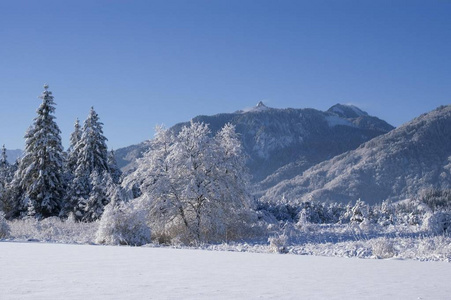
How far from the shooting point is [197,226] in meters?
20.4

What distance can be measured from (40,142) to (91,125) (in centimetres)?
796

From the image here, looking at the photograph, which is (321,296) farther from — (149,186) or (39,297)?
(149,186)

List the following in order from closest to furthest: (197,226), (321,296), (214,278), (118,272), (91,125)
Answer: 1. (321,296)
2. (214,278)
3. (118,272)
4. (197,226)
5. (91,125)

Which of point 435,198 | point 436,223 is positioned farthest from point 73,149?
point 435,198

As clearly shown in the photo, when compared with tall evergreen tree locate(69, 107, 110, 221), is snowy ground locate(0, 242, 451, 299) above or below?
below

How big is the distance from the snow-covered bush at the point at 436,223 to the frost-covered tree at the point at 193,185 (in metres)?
8.03

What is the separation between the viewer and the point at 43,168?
36469mm

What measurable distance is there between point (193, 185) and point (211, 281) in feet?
48.8

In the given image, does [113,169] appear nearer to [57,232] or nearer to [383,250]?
[57,232]

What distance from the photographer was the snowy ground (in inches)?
173

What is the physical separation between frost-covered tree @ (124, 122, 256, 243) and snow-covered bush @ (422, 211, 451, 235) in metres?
8.03

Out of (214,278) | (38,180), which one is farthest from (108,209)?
(38,180)

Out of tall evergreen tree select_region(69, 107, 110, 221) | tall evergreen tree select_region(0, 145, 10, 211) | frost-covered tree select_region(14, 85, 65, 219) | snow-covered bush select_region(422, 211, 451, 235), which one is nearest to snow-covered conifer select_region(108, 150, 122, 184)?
tall evergreen tree select_region(69, 107, 110, 221)

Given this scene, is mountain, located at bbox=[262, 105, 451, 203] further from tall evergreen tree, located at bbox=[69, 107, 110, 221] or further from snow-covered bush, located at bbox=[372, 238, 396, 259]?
snow-covered bush, located at bbox=[372, 238, 396, 259]
